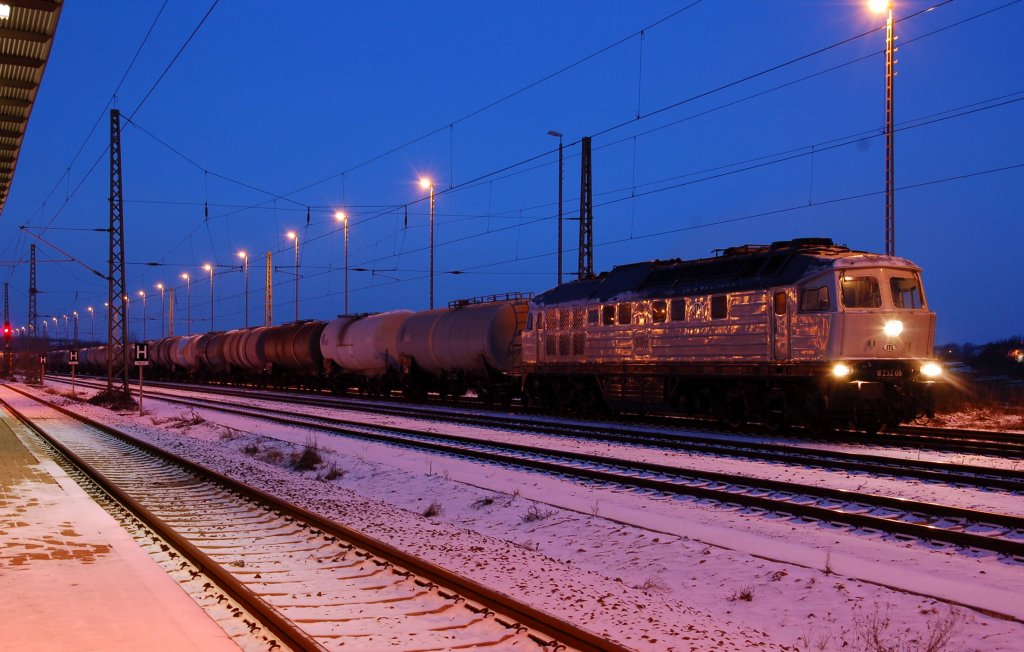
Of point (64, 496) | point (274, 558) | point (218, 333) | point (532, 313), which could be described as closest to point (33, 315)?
point (218, 333)

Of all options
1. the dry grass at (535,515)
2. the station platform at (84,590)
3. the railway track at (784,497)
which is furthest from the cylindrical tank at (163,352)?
the dry grass at (535,515)

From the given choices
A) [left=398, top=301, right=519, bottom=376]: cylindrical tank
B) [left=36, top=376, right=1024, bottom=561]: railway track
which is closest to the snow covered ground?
[left=36, top=376, right=1024, bottom=561]: railway track

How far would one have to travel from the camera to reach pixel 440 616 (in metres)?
6.79

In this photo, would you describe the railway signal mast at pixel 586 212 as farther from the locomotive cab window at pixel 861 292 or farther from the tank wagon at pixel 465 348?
the locomotive cab window at pixel 861 292

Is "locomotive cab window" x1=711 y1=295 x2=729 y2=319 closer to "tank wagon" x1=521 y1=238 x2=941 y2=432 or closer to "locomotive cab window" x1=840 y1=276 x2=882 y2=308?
"tank wagon" x1=521 y1=238 x2=941 y2=432

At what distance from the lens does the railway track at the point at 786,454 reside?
13.0 m

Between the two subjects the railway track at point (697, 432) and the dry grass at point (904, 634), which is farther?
the railway track at point (697, 432)

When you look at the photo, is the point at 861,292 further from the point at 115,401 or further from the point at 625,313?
the point at 115,401

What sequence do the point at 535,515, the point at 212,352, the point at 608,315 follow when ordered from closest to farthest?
the point at 535,515
the point at 608,315
the point at 212,352

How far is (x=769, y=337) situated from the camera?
1966 centimetres

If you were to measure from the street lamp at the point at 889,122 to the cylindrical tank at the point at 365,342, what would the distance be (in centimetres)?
2033

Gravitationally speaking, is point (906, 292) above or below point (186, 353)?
above

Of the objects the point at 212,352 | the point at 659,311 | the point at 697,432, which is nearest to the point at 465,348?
the point at 659,311

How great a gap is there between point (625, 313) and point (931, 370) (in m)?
8.02
